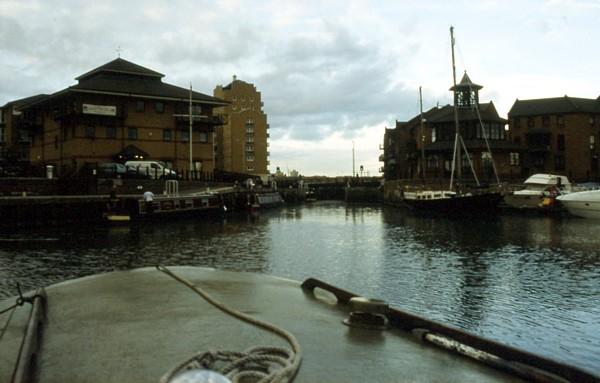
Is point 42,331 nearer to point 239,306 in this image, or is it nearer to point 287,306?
point 239,306

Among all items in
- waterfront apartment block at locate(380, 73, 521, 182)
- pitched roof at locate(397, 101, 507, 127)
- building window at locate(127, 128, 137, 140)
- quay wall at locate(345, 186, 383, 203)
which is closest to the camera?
building window at locate(127, 128, 137, 140)

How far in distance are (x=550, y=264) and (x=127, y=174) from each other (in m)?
37.7

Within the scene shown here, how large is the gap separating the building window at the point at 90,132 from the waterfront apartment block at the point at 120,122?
0.02 metres

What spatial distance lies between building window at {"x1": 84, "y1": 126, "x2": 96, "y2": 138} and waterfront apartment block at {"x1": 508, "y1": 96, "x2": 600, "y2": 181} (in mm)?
66017

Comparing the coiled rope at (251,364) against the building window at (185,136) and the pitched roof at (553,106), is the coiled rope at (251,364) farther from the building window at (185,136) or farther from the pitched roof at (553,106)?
the pitched roof at (553,106)

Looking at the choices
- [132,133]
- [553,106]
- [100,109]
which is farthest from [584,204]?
[553,106]

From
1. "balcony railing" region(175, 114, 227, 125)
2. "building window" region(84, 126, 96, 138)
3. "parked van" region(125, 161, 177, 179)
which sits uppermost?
"balcony railing" region(175, 114, 227, 125)

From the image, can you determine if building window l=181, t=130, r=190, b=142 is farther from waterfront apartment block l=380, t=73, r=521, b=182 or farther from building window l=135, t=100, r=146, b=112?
waterfront apartment block l=380, t=73, r=521, b=182

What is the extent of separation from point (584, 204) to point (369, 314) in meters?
44.9

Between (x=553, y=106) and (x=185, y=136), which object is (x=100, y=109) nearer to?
(x=185, y=136)

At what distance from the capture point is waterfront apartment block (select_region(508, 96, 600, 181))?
85000 millimetres

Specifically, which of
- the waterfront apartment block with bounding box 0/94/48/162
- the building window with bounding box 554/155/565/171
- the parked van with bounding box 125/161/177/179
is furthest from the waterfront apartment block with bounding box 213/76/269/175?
the building window with bounding box 554/155/565/171

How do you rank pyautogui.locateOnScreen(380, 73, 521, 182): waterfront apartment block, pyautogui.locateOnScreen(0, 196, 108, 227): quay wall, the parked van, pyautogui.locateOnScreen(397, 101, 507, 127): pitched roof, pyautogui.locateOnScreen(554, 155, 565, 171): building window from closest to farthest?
pyautogui.locateOnScreen(0, 196, 108, 227): quay wall
the parked van
pyautogui.locateOnScreen(380, 73, 521, 182): waterfront apartment block
pyautogui.locateOnScreen(397, 101, 507, 127): pitched roof
pyautogui.locateOnScreen(554, 155, 565, 171): building window

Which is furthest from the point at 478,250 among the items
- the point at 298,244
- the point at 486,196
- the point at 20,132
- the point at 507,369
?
the point at 20,132
